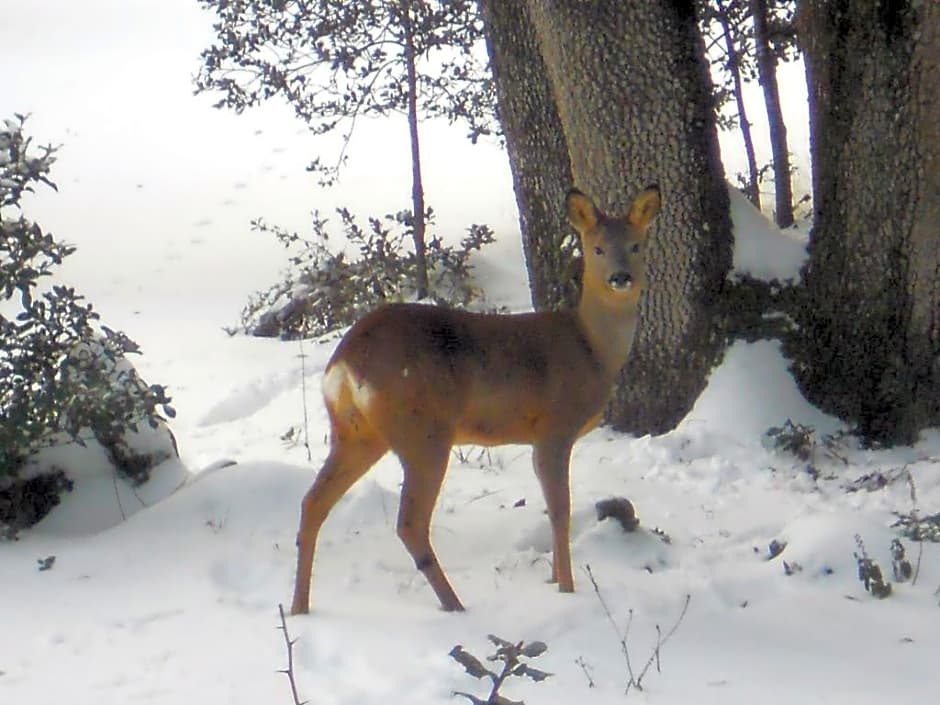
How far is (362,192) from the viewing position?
19875 millimetres

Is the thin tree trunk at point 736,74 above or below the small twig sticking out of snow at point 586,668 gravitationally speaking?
above

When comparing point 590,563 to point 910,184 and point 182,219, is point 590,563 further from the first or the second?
point 182,219

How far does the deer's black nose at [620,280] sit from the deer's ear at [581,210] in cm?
28

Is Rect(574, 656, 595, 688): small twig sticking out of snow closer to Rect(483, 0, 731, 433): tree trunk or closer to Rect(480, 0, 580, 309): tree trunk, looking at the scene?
Rect(483, 0, 731, 433): tree trunk

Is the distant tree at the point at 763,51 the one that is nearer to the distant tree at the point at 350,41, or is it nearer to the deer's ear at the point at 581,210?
the distant tree at the point at 350,41

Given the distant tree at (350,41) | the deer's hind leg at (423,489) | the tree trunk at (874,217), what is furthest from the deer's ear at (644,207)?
the distant tree at (350,41)

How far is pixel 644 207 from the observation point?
5535 millimetres

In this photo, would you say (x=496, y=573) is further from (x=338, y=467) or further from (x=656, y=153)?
(x=656, y=153)

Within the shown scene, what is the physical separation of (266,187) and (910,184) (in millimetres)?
15159

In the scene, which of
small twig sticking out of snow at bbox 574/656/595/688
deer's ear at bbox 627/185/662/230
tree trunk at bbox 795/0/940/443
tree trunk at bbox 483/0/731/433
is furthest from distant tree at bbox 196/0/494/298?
small twig sticking out of snow at bbox 574/656/595/688

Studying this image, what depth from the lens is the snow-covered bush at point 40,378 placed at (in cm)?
584

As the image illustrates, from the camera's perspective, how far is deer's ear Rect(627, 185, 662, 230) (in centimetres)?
551

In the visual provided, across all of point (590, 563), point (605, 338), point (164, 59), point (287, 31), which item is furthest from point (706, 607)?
point (164, 59)

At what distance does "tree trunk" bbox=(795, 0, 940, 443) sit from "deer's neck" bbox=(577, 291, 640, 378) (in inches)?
76.4
